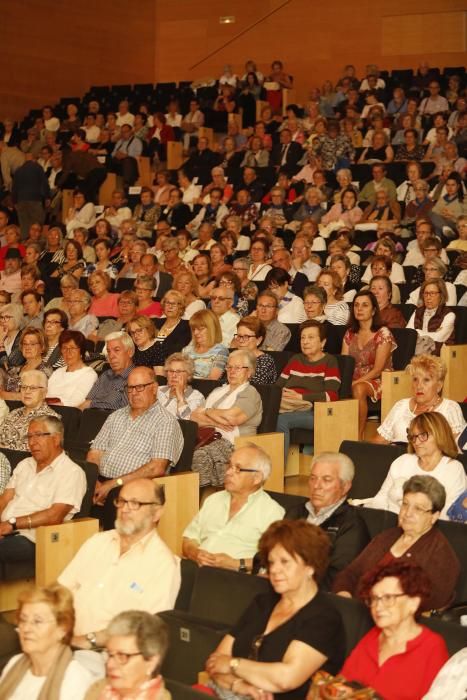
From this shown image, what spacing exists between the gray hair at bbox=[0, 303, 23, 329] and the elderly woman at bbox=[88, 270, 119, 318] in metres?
0.61

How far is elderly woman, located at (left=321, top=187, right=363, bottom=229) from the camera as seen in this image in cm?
917

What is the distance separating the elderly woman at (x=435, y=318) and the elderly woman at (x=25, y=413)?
2.00 metres

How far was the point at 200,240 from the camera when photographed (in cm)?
937

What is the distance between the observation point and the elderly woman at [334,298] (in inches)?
261

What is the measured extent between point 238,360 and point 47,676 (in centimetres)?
250

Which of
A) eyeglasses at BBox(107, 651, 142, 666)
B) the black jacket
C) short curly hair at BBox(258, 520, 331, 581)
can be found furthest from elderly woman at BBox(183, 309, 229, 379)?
eyeglasses at BBox(107, 651, 142, 666)

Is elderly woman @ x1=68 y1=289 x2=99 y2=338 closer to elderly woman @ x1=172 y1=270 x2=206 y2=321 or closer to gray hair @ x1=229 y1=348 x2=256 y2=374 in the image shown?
elderly woman @ x1=172 y1=270 x2=206 y2=321

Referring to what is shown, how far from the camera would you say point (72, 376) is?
5934mm

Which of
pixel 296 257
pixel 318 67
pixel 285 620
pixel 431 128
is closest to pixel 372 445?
pixel 285 620

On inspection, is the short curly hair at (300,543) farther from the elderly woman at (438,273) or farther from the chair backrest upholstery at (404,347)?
the elderly woman at (438,273)

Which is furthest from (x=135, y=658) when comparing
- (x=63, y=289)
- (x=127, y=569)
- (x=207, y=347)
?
(x=63, y=289)

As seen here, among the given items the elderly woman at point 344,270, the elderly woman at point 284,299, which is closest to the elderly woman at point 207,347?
the elderly woman at point 284,299

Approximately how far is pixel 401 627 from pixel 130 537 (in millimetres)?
1039

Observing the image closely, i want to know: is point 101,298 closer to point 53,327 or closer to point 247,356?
point 53,327
